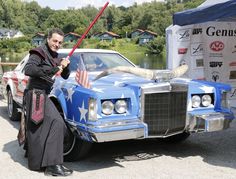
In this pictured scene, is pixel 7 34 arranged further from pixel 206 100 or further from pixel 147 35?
pixel 206 100

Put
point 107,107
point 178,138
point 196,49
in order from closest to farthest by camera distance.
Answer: point 107,107 < point 178,138 < point 196,49

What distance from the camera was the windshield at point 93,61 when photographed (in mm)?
6332

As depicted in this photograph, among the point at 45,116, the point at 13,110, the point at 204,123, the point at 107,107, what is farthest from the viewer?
the point at 13,110

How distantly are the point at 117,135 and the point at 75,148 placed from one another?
89 cm

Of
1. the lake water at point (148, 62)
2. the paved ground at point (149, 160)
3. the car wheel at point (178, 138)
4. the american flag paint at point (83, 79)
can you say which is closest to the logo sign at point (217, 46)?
the lake water at point (148, 62)

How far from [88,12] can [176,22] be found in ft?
468

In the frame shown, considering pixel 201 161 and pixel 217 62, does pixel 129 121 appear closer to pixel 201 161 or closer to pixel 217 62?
pixel 201 161

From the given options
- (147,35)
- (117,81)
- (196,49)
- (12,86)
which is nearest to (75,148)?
(117,81)

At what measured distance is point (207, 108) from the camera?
5.30 meters

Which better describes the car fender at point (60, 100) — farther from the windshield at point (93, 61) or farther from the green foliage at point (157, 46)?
the green foliage at point (157, 46)

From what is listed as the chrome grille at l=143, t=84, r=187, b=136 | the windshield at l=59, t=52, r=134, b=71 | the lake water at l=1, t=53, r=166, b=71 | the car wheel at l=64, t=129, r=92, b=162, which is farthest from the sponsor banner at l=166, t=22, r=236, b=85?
the car wheel at l=64, t=129, r=92, b=162

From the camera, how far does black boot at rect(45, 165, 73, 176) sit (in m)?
4.69

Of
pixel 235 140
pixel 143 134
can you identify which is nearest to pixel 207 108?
pixel 143 134

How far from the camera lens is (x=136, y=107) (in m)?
4.71
